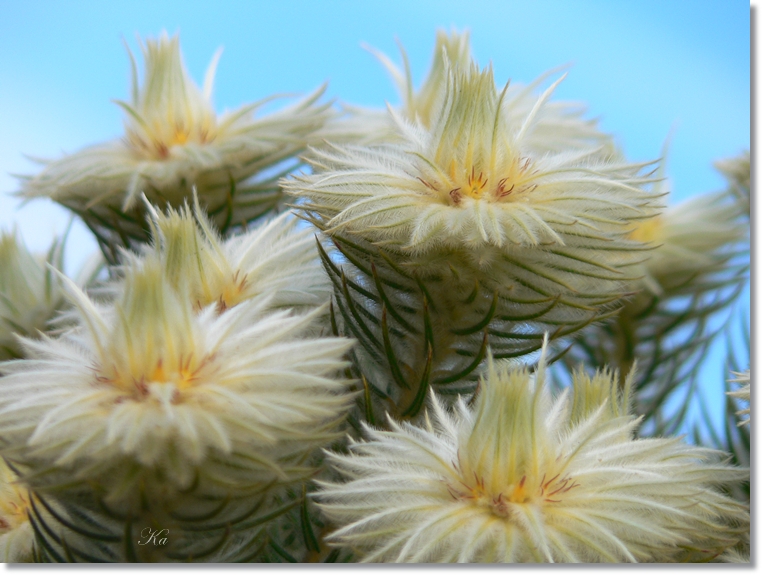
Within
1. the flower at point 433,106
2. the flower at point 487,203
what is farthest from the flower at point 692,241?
the flower at point 487,203

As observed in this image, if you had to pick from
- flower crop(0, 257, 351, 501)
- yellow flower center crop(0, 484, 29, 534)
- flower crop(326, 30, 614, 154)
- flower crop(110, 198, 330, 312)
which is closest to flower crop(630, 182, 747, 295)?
flower crop(326, 30, 614, 154)

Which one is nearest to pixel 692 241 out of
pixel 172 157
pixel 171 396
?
pixel 172 157

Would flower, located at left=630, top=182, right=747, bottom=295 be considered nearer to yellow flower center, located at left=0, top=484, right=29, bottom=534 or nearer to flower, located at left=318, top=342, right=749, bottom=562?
flower, located at left=318, top=342, right=749, bottom=562

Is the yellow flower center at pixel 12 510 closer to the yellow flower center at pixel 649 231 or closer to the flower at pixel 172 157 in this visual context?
the flower at pixel 172 157

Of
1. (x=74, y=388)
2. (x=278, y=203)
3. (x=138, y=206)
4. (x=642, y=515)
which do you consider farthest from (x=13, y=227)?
(x=642, y=515)

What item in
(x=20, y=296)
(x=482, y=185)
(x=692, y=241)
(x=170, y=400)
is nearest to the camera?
(x=170, y=400)

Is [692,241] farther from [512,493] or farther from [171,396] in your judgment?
[171,396]
